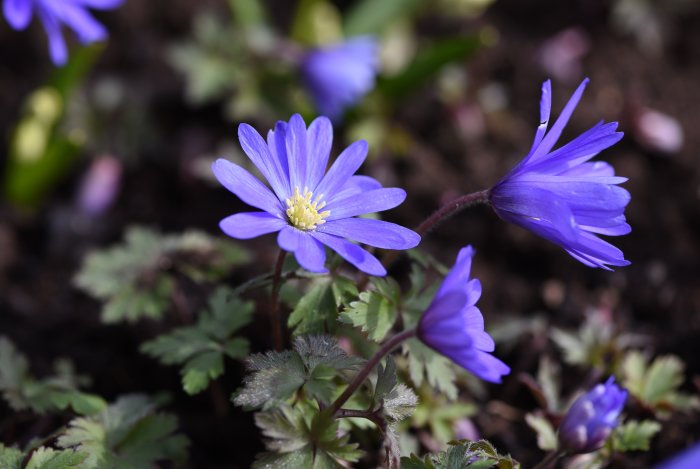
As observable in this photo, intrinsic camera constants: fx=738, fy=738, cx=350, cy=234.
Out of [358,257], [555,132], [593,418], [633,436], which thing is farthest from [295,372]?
[633,436]

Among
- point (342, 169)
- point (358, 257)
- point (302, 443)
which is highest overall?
point (342, 169)

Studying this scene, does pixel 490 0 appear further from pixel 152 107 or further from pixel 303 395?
pixel 303 395

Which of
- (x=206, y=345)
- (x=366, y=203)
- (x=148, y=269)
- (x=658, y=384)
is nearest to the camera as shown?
(x=366, y=203)

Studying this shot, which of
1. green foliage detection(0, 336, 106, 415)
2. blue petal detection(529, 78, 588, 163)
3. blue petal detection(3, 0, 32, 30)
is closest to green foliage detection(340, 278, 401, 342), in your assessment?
blue petal detection(529, 78, 588, 163)

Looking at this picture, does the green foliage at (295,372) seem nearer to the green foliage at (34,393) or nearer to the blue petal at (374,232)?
the blue petal at (374,232)

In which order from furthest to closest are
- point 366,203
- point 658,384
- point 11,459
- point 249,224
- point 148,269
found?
point 148,269, point 658,384, point 366,203, point 11,459, point 249,224

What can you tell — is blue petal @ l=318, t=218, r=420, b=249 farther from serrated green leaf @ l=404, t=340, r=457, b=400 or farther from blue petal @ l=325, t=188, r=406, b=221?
serrated green leaf @ l=404, t=340, r=457, b=400

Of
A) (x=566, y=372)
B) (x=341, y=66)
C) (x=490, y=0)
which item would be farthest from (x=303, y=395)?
(x=490, y=0)

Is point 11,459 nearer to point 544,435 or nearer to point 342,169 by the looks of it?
point 342,169

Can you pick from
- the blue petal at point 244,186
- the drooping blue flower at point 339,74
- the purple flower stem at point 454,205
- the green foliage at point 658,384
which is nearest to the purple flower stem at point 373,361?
the purple flower stem at point 454,205
